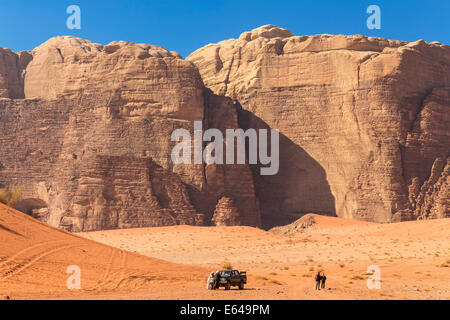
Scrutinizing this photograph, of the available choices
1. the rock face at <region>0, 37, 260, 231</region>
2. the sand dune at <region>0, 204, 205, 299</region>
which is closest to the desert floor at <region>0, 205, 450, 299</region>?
the sand dune at <region>0, 204, 205, 299</region>

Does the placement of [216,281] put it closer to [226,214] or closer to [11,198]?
[11,198]

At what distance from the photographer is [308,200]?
1692 inches

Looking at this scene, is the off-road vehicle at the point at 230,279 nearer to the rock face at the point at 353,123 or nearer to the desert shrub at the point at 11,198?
the desert shrub at the point at 11,198

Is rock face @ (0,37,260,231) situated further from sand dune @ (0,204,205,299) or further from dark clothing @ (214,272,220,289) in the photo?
dark clothing @ (214,272,220,289)

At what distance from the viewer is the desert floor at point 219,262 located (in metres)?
15.2

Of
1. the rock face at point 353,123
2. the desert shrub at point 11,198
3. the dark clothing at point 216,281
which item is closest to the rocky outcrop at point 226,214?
the rock face at point 353,123

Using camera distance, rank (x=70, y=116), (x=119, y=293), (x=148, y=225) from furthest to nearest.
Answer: (x=70, y=116) → (x=148, y=225) → (x=119, y=293)

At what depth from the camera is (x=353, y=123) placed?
4284 cm

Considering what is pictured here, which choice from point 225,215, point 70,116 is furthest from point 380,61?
point 70,116

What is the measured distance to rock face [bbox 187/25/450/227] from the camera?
40469mm

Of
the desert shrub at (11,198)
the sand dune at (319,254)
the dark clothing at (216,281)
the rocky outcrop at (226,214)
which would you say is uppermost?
the desert shrub at (11,198)

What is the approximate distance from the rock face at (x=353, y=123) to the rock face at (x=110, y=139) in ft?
13.0
